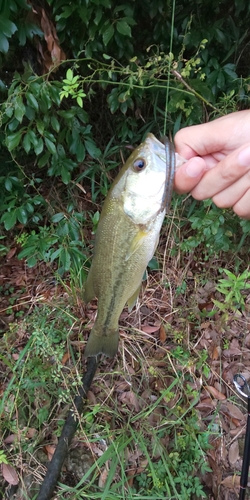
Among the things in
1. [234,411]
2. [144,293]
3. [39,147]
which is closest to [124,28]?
[39,147]

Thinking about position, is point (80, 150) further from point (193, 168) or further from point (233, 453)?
point (233, 453)

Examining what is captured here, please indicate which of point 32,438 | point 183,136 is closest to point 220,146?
point 183,136

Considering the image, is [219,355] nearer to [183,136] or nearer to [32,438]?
[32,438]

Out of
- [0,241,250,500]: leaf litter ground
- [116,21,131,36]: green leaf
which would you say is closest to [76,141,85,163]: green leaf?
[116,21,131,36]: green leaf

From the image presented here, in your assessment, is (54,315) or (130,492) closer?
(130,492)

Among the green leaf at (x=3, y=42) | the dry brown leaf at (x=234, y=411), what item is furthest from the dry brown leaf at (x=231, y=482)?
the green leaf at (x=3, y=42)

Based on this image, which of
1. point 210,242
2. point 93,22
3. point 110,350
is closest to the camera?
point 110,350

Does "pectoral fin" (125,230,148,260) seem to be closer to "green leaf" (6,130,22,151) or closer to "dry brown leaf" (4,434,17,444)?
"green leaf" (6,130,22,151)
